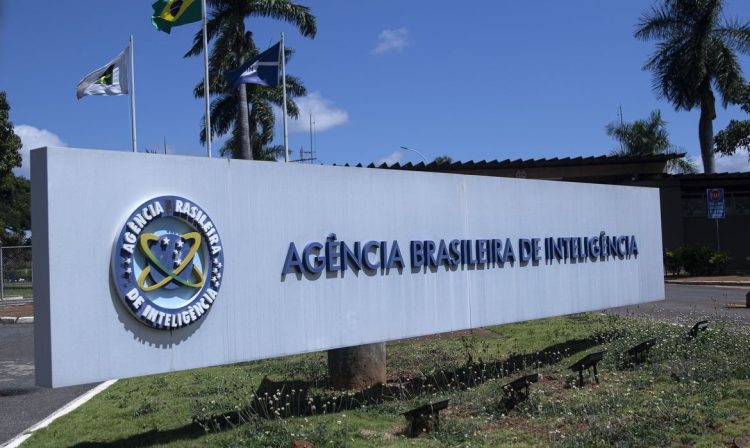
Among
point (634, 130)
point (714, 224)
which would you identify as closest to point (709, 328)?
point (714, 224)

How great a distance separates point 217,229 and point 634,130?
44.8 metres

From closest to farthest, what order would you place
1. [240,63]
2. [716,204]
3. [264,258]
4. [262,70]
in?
[264,258] → [262,70] → [240,63] → [716,204]

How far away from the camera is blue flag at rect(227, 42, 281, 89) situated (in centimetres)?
1385

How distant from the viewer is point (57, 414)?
9.90 meters

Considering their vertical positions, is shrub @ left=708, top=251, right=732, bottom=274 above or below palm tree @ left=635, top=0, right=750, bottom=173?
below

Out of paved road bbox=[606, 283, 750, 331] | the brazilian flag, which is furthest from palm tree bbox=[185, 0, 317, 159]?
paved road bbox=[606, 283, 750, 331]

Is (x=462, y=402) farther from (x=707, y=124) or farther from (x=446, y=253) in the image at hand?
(x=707, y=124)

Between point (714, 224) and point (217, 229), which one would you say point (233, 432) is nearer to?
point (217, 229)

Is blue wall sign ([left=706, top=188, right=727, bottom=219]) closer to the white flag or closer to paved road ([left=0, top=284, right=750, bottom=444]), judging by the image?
paved road ([left=0, top=284, right=750, bottom=444])

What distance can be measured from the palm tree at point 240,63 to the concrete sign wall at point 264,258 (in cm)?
1475

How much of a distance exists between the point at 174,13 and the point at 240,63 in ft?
57.7

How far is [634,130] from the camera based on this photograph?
4872cm

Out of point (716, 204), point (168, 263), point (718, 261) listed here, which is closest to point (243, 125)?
point (718, 261)

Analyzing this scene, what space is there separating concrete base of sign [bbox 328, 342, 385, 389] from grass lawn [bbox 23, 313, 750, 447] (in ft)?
0.86
